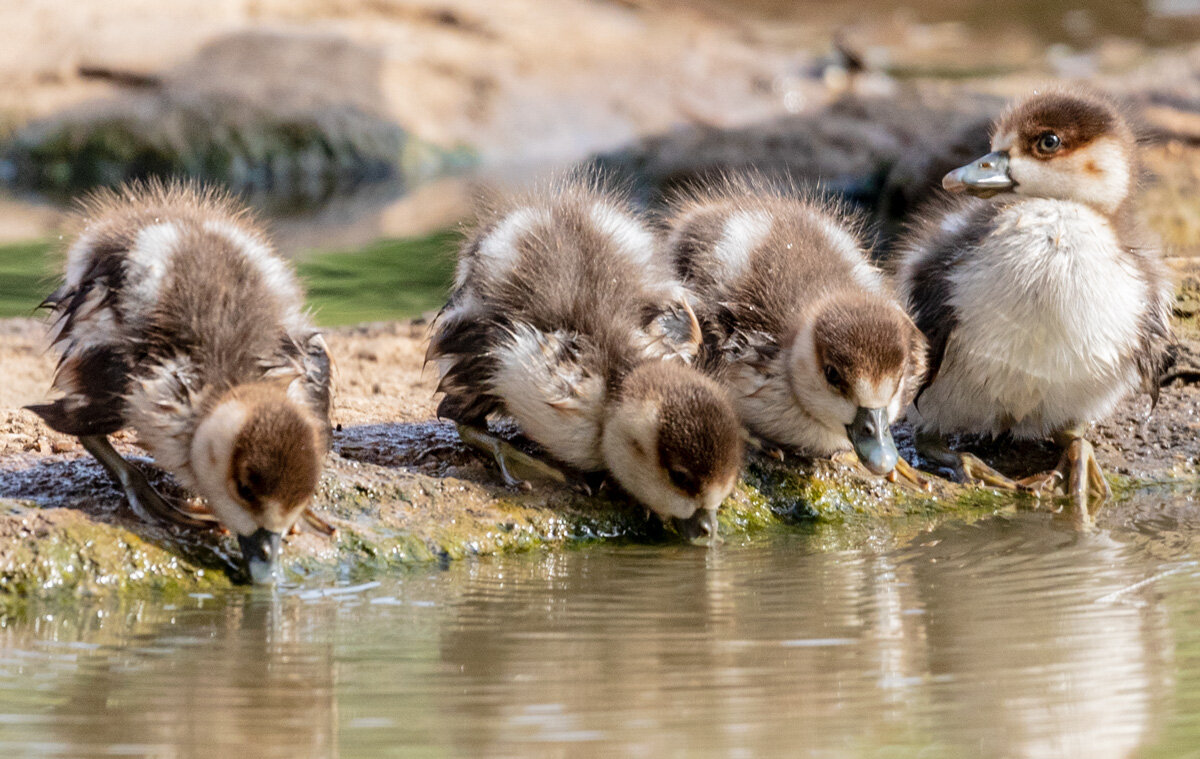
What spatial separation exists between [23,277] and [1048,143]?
21.4 ft

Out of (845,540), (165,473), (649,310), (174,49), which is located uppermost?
(174,49)

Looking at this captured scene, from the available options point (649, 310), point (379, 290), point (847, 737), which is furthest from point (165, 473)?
point (379, 290)

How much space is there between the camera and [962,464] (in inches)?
207

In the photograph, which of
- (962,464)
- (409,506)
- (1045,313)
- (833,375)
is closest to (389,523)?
(409,506)

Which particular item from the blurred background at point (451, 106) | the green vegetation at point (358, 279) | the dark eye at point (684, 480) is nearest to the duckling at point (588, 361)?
the dark eye at point (684, 480)

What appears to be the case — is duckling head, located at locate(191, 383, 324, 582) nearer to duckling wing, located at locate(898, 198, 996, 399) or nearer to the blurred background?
duckling wing, located at locate(898, 198, 996, 399)

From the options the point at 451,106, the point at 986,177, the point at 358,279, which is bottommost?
the point at 358,279

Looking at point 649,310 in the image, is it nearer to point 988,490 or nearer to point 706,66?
point 988,490

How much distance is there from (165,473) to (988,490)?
2779 millimetres

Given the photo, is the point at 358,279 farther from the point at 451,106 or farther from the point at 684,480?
the point at 451,106

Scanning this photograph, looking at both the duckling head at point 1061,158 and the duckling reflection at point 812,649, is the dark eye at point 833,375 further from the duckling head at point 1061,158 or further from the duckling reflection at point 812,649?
the duckling head at point 1061,158

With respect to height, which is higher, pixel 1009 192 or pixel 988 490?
pixel 1009 192

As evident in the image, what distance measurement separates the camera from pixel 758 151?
43.3 ft

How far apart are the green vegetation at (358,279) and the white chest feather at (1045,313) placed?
330 centimetres
